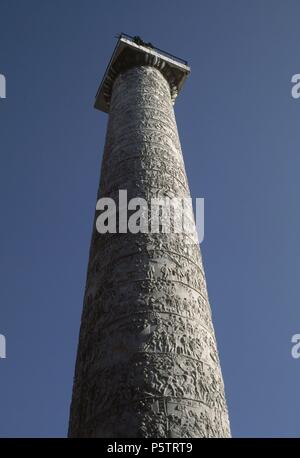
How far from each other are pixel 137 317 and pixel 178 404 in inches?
25.0

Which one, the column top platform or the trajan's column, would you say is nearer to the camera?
the trajan's column

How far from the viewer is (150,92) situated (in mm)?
6027

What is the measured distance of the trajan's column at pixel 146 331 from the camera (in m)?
2.81
